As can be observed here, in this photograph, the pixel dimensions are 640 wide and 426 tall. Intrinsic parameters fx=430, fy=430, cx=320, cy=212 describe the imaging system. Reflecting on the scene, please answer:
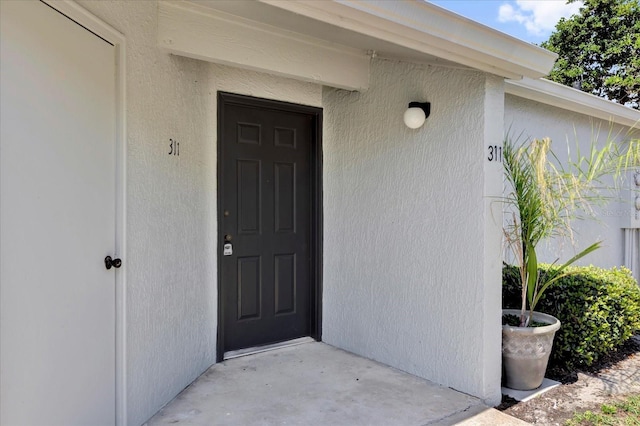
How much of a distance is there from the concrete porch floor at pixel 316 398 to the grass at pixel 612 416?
→ 46cm

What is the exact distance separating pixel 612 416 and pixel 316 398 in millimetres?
2082

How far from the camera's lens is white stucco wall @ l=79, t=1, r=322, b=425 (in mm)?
2680

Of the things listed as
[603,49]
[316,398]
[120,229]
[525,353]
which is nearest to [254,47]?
[120,229]

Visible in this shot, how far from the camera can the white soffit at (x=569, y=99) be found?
4562 mm

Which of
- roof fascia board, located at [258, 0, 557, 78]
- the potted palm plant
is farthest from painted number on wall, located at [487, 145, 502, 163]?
roof fascia board, located at [258, 0, 557, 78]

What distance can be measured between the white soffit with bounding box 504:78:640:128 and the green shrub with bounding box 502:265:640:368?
1628mm

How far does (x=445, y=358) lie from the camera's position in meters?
3.43

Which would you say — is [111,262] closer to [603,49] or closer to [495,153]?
[495,153]

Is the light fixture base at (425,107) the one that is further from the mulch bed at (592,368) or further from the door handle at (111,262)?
the door handle at (111,262)

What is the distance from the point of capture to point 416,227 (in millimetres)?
3650

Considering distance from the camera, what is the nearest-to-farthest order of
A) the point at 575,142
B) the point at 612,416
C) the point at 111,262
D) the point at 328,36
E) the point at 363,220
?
1. the point at 111,262
2. the point at 612,416
3. the point at 328,36
4. the point at 363,220
5. the point at 575,142

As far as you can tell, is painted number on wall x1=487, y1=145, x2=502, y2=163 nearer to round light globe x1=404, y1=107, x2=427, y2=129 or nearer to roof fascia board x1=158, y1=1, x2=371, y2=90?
round light globe x1=404, y1=107, x2=427, y2=129

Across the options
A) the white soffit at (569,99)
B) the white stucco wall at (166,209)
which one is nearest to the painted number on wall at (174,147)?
the white stucco wall at (166,209)

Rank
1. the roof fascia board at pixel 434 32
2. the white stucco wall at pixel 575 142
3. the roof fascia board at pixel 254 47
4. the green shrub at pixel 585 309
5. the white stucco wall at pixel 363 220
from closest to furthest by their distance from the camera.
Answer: the roof fascia board at pixel 434 32, the white stucco wall at pixel 363 220, the roof fascia board at pixel 254 47, the green shrub at pixel 585 309, the white stucco wall at pixel 575 142
